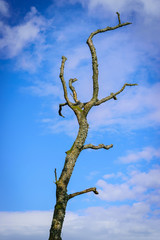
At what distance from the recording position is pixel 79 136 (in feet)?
35.8

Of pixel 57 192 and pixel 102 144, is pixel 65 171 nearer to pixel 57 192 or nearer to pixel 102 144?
pixel 57 192

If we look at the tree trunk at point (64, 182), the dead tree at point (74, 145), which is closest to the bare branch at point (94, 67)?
the dead tree at point (74, 145)

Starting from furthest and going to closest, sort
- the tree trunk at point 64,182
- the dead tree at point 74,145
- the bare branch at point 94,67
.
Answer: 1. the bare branch at point 94,67
2. the dead tree at point 74,145
3. the tree trunk at point 64,182

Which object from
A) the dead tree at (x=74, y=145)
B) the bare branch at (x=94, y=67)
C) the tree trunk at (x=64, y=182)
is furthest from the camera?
the bare branch at (x=94, y=67)

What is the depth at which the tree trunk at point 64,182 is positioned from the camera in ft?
29.4

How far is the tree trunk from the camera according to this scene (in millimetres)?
8953

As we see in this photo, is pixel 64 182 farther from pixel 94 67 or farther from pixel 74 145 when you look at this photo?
pixel 94 67

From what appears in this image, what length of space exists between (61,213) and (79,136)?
3349 millimetres

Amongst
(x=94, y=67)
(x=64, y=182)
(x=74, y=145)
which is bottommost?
(x=64, y=182)

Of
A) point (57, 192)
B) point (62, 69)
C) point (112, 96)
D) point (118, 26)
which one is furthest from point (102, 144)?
point (118, 26)

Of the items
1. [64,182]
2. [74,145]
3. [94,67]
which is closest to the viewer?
[64,182]

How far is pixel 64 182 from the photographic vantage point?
9727 mm

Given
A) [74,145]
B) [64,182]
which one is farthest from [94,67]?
[64,182]

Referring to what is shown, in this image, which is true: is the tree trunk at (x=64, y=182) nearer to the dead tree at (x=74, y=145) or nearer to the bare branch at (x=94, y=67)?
the dead tree at (x=74, y=145)
